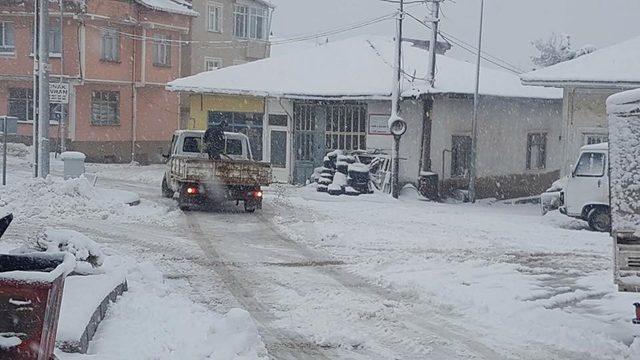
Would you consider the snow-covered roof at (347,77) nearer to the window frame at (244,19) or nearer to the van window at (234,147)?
the van window at (234,147)

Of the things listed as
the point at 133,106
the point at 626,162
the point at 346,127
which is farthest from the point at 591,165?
the point at 133,106

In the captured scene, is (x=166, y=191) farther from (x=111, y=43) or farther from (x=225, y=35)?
(x=225, y=35)

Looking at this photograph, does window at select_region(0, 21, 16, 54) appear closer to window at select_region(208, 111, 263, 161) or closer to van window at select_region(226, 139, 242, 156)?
window at select_region(208, 111, 263, 161)

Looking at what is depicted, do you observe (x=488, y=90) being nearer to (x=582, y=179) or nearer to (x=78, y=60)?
(x=582, y=179)

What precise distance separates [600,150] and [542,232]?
231cm

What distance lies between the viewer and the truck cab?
19.2 meters

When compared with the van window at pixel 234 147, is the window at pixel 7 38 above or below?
above

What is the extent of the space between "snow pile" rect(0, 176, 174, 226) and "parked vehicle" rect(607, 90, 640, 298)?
1164 cm

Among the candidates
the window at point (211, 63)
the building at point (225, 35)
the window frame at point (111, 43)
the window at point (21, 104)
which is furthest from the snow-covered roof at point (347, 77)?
the window at point (211, 63)

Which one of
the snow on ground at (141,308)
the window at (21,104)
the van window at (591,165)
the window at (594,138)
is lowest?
the snow on ground at (141,308)

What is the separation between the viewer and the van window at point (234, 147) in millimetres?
22953

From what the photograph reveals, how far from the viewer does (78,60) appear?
1516 inches

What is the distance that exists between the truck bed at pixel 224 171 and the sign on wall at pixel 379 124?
828cm

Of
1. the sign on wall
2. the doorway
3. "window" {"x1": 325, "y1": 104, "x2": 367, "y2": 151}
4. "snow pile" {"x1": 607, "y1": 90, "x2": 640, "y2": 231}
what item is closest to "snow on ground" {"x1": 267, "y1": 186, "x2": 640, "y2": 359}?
"snow pile" {"x1": 607, "y1": 90, "x2": 640, "y2": 231}
